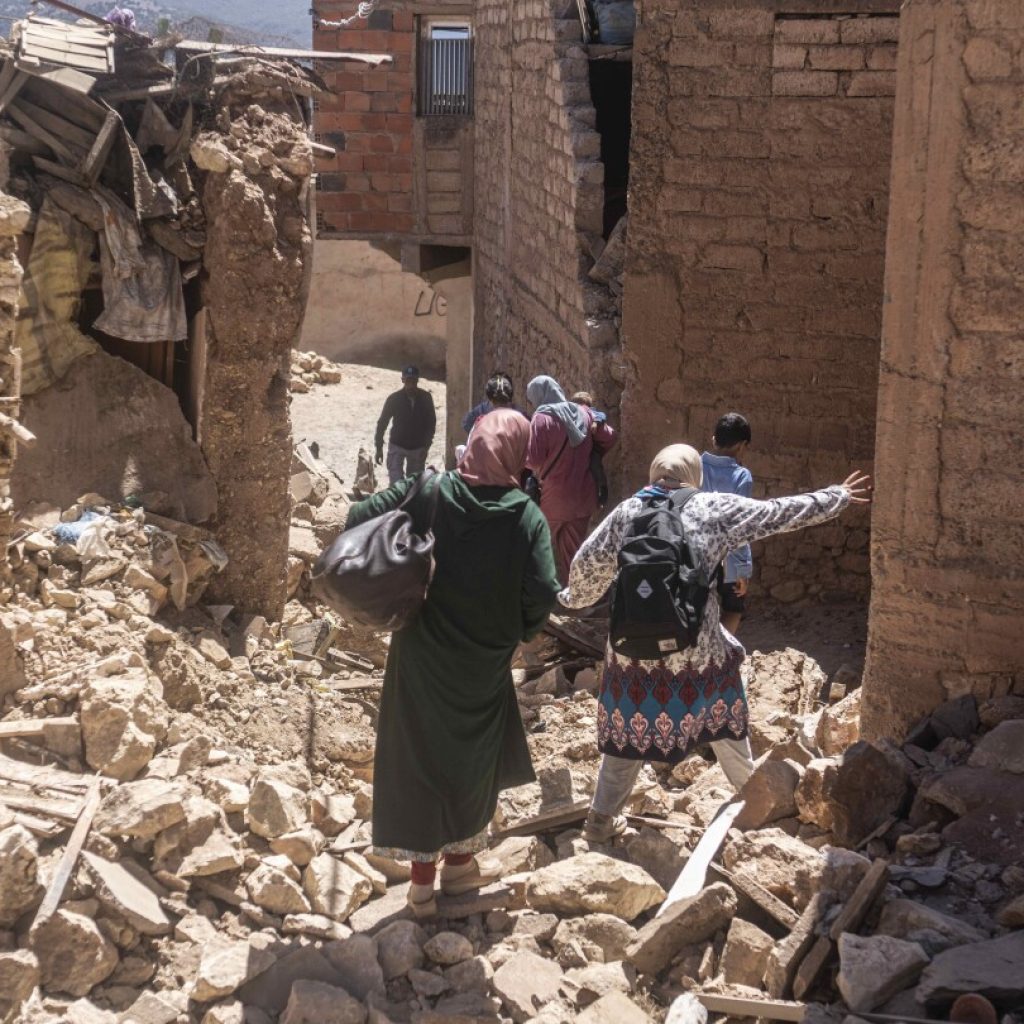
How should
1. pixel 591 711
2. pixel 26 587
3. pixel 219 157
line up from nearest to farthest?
1. pixel 26 587
2. pixel 591 711
3. pixel 219 157

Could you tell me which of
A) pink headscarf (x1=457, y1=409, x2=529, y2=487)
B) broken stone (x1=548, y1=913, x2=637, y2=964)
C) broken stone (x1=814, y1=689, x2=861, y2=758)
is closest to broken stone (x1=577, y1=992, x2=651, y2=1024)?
broken stone (x1=548, y1=913, x2=637, y2=964)

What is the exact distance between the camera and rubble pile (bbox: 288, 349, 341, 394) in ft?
60.0

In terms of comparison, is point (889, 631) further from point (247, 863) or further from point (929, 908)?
point (247, 863)

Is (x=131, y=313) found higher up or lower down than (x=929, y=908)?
higher up

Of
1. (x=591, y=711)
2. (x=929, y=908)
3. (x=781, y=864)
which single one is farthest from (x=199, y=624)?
(x=929, y=908)

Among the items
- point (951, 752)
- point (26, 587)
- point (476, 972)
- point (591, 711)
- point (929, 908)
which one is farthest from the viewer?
point (591, 711)

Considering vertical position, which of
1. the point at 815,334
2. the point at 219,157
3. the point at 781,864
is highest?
the point at 219,157

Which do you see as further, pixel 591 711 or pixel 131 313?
pixel 131 313

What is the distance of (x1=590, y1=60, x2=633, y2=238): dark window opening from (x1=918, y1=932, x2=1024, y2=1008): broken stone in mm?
7012

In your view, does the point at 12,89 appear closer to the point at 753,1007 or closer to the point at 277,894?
the point at 277,894

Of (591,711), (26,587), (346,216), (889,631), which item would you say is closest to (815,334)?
(591,711)

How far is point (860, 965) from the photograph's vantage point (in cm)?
336

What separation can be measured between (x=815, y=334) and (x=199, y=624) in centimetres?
329

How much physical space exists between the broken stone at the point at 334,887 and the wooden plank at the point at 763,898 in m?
1.07
